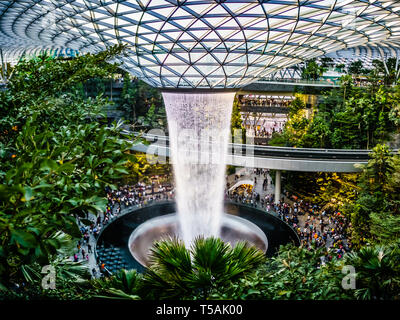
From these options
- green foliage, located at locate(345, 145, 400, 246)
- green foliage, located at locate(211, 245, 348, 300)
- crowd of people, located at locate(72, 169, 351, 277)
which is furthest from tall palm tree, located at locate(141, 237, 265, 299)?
green foliage, located at locate(345, 145, 400, 246)

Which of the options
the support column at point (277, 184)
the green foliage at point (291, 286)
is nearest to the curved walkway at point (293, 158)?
the support column at point (277, 184)

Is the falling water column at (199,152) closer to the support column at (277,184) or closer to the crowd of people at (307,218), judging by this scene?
the crowd of people at (307,218)

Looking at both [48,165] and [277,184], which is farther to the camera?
[277,184]

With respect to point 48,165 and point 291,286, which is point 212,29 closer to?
point 291,286

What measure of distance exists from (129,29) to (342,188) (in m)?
32.6

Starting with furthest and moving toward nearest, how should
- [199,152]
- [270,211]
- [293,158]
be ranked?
1. [293,158]
2. [270,211]
3. [199,152]

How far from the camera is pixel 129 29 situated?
19438mm

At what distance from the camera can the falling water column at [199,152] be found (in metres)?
25.5

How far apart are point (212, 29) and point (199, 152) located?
44.6 feet

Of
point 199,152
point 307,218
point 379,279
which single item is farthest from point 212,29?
point 307,218

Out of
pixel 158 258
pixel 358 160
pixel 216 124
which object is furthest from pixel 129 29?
pixel 358 160

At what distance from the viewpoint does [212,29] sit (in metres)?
18.2

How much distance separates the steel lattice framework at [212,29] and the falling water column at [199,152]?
1551mm

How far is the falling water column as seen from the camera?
25.5m
